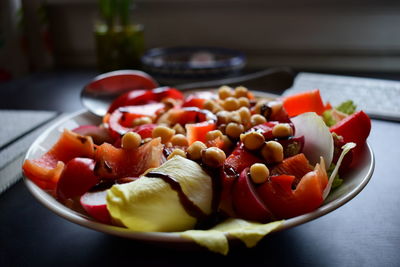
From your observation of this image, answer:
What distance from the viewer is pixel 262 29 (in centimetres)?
205

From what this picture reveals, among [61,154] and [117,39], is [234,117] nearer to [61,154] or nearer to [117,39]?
[61,154]

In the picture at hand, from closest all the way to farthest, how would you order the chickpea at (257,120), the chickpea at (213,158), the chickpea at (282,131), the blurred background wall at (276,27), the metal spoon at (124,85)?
the chickpea at (213,158) → the chickpea at (282,131) → the chickpea at (257,120) → the metal spoon at (124,85) → the blurred background wall at (276,27)

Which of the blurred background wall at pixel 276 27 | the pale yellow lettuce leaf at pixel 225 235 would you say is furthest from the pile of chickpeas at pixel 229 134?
the blurred background wall at pixel 276 27

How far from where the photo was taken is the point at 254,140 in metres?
0.71

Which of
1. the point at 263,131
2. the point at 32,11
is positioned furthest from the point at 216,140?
the point at 32,11

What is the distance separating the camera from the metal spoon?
4.04ft

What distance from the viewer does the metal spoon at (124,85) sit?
123 cm

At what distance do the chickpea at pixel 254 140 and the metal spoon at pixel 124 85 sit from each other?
0.54 meters

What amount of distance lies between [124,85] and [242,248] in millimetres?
788

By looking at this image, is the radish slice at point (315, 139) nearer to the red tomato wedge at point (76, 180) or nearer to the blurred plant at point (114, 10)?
the red tomato wedge at point (76, 180)

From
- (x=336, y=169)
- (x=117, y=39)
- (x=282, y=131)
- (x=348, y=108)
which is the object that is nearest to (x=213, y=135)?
(x=282, y=131)

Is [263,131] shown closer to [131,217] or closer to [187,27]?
[131,217]

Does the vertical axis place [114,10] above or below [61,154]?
above

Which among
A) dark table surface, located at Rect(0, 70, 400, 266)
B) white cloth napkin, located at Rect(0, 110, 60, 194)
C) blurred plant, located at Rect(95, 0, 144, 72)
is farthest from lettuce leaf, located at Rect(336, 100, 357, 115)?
blurred plant, located at Rect(95, 0, 144, 72)
